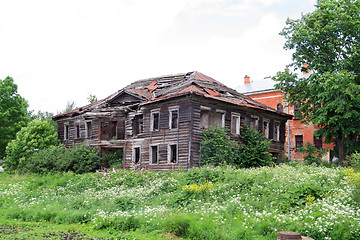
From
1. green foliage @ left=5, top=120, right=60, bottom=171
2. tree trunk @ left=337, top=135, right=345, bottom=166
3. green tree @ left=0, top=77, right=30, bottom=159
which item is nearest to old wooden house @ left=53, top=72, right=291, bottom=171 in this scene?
green foliage @ left=5, top=120, right=60, bottom=171

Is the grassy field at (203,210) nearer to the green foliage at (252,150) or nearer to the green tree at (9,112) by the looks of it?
the green foliage at (252,150)

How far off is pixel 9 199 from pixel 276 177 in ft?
47.6

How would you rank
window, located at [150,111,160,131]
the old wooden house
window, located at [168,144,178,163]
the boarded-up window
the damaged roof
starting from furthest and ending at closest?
the boarded-up window → window, located at [150,111,160,131] → the damaged roof → window, located at [168,144,178,163] → the old wooden house

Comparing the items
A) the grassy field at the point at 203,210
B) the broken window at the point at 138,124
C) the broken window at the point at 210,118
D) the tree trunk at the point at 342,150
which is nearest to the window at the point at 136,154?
the broken window at the point at 138,124

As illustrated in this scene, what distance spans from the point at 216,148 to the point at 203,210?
12.2m

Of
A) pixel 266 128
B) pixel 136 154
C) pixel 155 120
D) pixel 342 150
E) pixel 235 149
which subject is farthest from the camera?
pixel 266 128

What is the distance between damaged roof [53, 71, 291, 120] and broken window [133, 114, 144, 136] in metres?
1.48

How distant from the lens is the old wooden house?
2683 cm

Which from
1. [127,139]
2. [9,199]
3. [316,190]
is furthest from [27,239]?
[127,139]

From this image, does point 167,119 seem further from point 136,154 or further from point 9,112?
point 9,112

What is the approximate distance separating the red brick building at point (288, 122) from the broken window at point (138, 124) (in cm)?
1544

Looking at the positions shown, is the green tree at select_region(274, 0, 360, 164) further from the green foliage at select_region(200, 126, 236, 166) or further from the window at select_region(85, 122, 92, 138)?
the window at select_region(85, 122, 92, 138)

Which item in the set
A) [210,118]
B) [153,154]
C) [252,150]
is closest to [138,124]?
[153,154]

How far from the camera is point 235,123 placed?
3039cm
